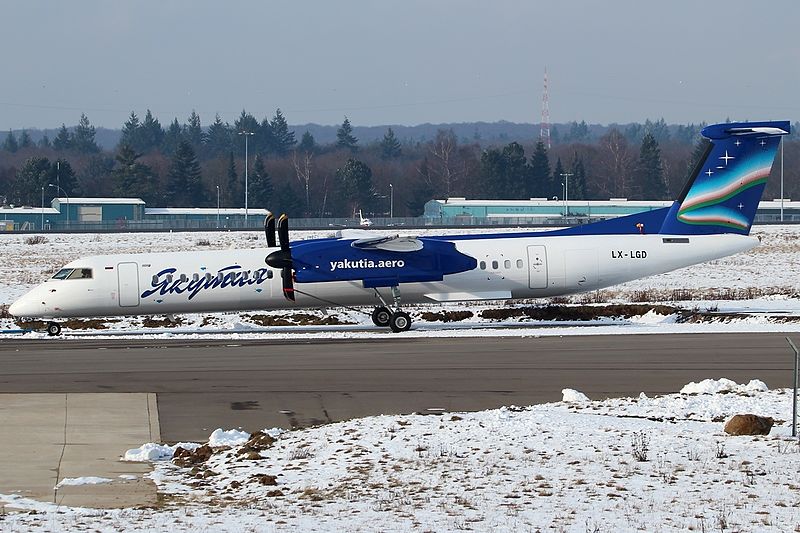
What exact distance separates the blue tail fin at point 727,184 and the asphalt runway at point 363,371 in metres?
6.28

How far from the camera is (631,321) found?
35281 millimetres

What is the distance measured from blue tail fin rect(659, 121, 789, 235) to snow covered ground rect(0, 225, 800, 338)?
2.98 m

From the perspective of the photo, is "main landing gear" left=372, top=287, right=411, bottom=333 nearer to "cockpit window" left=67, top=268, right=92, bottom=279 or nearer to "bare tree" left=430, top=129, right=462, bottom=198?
"cockpit window" left=67, top=268, right=92, bottom=279

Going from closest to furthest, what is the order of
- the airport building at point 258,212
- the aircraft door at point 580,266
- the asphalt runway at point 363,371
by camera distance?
the asphalt runway at point 363,371 → the aircraft door at point 580,266 → the airport building at point 258,212

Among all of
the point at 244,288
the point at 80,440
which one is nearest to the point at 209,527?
the point at 80,440

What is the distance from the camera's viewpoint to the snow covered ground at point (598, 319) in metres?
32.4

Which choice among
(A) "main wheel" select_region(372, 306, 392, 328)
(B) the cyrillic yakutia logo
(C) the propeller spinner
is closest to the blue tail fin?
(B) the cyrillic yakutia logo

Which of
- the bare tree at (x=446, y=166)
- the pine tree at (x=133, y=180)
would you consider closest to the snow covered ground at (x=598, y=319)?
the pine tree at (x=133, y=180)

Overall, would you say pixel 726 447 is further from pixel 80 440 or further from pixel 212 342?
pixel 212 342

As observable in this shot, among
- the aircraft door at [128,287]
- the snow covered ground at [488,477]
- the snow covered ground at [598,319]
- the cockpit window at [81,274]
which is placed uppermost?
the cockpit window at [81,274]

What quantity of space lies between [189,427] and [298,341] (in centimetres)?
1257

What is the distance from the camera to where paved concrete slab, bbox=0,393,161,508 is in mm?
12875

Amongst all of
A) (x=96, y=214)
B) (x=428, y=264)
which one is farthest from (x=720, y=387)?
(x=96, y=214)

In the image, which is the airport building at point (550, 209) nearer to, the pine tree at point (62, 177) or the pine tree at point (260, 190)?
the pine tree at point (260, 190)
